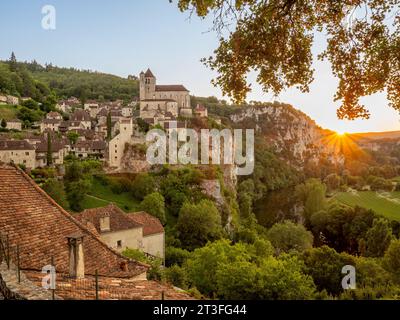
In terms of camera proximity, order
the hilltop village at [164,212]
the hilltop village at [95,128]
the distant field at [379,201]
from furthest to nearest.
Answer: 1. the hilltop village at [95,128]
2. the distant field at [379,201]
3. the hilltop village at [164,212]

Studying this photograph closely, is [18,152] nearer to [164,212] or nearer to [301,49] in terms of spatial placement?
[164,212]

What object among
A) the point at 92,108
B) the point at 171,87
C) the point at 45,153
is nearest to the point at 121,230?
the point at 45,153

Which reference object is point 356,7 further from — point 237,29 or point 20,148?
point 20,148

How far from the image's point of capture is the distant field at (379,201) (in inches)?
2435

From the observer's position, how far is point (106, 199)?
55.8 metres

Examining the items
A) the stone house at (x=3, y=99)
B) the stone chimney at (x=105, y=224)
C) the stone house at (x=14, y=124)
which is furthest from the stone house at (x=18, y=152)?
the stone house at (x=3, y=99)

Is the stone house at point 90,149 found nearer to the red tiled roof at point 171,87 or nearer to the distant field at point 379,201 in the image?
the red tiled roof at point 171,87

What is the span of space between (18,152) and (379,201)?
6446 centimetres

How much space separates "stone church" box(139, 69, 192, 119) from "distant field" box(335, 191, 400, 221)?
49.5 m

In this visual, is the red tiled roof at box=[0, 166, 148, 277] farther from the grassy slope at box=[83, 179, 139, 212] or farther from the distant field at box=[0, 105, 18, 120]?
the distant field at box=[0, 105, 18, 120]

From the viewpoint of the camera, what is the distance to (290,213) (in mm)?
76812

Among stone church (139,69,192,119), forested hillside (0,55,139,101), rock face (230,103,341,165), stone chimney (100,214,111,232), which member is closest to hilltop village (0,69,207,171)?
stone church (139,69,192,119)

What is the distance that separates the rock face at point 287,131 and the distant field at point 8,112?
289ft
